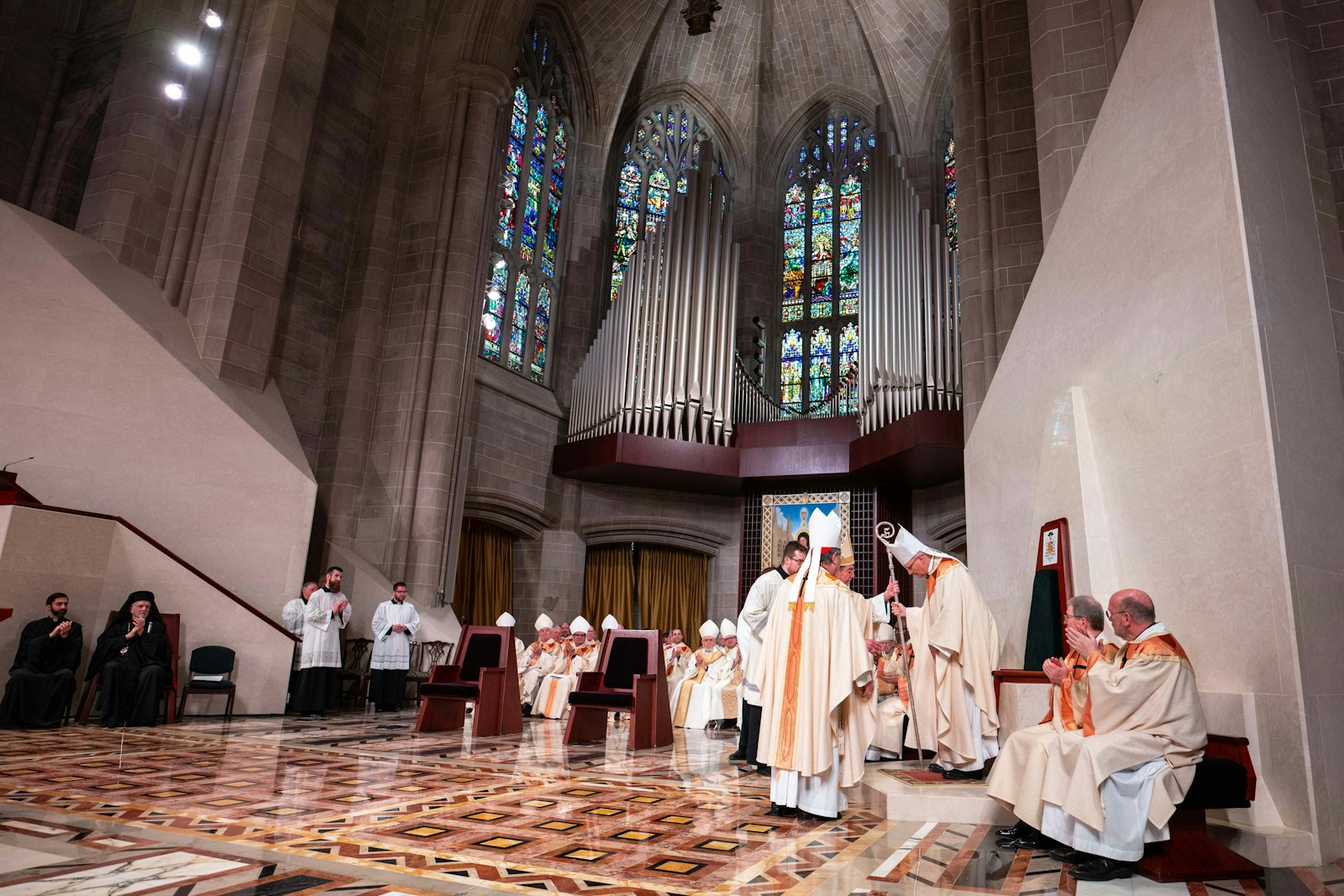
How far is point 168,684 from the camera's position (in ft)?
23.6

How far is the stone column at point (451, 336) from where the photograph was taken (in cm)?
1171

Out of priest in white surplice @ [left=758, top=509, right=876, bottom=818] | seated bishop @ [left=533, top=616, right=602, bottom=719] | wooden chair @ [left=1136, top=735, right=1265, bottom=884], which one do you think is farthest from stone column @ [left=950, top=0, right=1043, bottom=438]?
seated bishop @ [left=533, top=616, right=602, bottom=719]

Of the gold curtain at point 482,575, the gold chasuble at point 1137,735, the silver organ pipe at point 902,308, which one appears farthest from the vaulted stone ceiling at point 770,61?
the gold chasuble at point 1137,735

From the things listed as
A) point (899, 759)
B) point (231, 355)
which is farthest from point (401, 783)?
point (231, 355)

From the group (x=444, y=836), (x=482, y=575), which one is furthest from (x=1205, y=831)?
(x=482, y=575)

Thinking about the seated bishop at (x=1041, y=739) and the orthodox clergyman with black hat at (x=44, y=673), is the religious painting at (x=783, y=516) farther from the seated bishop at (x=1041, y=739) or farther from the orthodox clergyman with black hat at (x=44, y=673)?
the seated bishop at (x=1041, y=739)

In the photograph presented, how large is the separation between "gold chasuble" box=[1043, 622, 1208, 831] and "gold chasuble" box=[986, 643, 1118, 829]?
7 centimetres

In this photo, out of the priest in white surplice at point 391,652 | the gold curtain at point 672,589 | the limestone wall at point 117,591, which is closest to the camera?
the limestone wall at point 117,591

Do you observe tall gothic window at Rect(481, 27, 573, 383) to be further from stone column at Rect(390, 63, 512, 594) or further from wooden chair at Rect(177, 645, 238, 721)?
wooden chair at Rect(177, 645, 238, 721)

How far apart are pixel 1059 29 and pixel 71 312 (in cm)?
913

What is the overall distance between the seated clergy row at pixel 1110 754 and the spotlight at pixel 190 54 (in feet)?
33.3

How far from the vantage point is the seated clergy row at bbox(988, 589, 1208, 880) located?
11.1 ft

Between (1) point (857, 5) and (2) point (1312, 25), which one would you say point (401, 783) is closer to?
(2) point (1312, 25)

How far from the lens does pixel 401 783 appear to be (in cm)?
469
